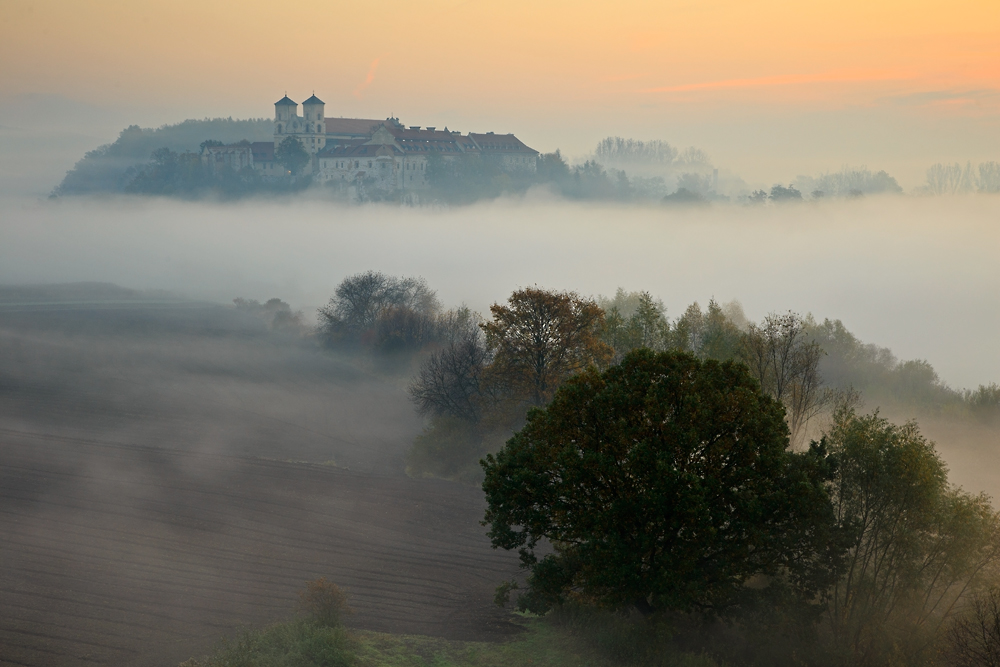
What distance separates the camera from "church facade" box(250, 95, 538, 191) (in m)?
158

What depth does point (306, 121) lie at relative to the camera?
166125 mm

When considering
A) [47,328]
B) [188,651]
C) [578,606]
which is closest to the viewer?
[188,651]

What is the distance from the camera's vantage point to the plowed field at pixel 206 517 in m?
23.1

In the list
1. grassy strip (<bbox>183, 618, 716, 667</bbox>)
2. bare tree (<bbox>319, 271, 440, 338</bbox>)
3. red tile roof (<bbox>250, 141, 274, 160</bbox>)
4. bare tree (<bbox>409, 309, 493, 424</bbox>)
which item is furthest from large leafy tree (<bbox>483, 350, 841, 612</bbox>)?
red tile roof (<bbox>250, 141, 274, 160</bbox>)

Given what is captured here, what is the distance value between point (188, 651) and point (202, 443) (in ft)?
73.3

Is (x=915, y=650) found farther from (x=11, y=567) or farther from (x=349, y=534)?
(x=11, y=567)

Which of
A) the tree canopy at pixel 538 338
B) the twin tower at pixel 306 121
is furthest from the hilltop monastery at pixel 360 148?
the tree canopy at pixel 538 338

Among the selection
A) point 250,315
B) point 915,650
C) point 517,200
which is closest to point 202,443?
point 915,650

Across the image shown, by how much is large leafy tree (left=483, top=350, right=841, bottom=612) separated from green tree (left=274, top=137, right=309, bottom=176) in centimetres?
15494

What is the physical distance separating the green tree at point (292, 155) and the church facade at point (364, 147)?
1273mm

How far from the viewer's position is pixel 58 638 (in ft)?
71.0

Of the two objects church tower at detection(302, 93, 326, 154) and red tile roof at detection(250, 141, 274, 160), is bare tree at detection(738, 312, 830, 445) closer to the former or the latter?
church tower at detection(302, 93, 326, 154)

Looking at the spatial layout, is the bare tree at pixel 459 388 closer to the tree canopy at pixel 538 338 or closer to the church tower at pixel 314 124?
the tree canopy at pixel 538 338

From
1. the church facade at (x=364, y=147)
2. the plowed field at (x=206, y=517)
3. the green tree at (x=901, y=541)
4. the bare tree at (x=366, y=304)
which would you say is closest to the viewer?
the green tree at (x=901, y=541)
